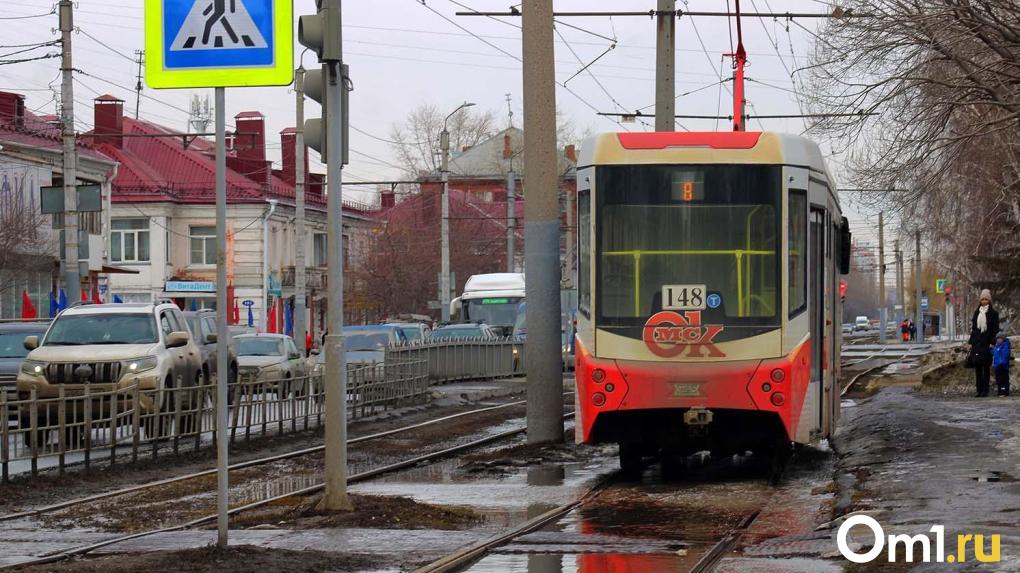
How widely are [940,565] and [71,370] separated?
14967 millimetres

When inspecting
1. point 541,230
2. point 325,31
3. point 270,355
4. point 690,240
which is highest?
point 325,31

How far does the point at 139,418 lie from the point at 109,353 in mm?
3578

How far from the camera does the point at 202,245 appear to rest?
6975cm

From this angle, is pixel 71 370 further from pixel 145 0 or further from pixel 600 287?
pixel 145 0

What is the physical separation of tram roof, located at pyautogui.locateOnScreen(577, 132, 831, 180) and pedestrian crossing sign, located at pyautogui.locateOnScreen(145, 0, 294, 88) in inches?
239

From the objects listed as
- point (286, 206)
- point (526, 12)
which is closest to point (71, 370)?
point (526, 12)

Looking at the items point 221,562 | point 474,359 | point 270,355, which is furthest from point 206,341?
point 474,359

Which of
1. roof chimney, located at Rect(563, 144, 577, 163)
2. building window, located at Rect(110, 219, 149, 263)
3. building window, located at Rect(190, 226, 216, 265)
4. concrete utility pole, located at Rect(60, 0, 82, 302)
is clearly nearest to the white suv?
concrete utility pole, located at Rect(60, 0, 82, 302)

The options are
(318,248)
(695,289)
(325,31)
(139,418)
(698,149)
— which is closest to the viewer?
(325,31)

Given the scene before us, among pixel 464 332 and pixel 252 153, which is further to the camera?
pixel 252 153

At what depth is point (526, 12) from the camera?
61.3ft

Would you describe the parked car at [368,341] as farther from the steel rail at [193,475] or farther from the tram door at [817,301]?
the tram door at [817,301]

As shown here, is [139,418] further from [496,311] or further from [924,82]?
[496,311]

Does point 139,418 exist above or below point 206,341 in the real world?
below
